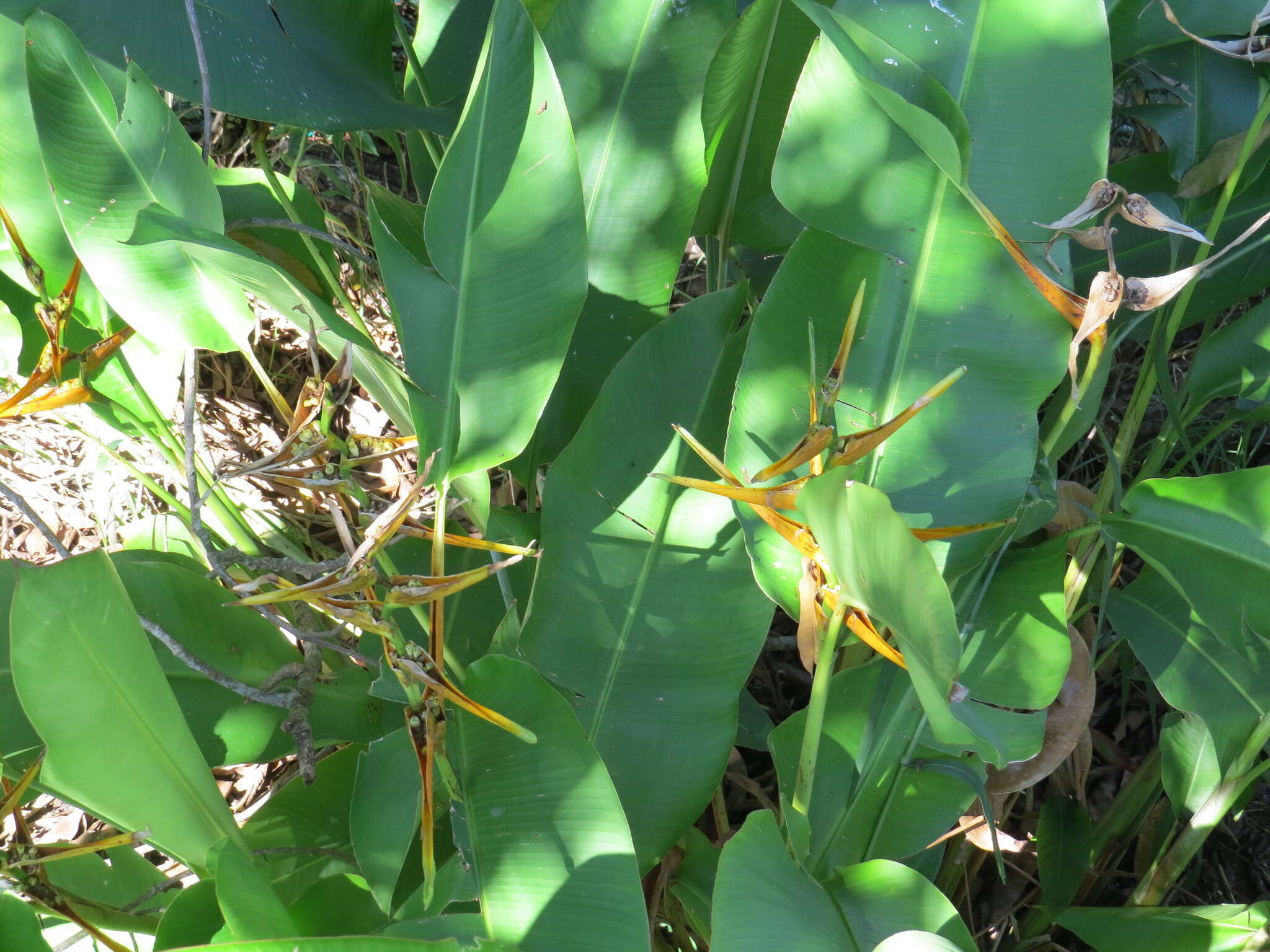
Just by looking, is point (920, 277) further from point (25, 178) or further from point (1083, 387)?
point (25, 178)

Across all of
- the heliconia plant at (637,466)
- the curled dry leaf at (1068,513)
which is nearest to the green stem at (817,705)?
the heliconia plant at (637,466)

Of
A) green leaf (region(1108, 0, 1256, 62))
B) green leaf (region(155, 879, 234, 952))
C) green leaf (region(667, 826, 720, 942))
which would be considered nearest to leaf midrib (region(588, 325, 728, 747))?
green leaf (region(667, 826, 720, 942))

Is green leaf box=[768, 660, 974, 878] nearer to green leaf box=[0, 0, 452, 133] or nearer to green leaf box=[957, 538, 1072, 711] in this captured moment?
green leaf box=[957, 538, 1072, 711]

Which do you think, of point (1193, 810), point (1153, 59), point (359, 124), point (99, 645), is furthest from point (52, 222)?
point (1193, 810)

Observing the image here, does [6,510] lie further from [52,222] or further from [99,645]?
[99,645]

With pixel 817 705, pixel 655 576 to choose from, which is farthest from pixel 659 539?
pixel 817 705

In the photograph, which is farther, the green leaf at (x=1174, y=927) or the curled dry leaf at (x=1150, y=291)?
the green leaf at (x=1174, y=927)

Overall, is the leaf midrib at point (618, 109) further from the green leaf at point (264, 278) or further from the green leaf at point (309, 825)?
the green leaf at point (309, 825)
